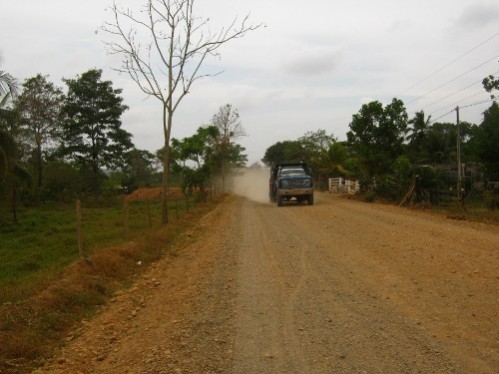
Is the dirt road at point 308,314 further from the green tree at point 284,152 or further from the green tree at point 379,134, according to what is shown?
the green tree at point 284,152

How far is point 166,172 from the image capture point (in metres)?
19.6

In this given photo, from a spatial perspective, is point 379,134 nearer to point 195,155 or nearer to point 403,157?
point 403,157

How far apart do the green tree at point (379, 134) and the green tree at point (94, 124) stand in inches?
908

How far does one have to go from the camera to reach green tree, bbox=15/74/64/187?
133 ft

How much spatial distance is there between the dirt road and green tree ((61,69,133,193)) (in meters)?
35.9

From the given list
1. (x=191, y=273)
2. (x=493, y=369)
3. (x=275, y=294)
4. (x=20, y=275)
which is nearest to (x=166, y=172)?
(x=20, y=275)

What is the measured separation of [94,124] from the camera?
45.2 metres

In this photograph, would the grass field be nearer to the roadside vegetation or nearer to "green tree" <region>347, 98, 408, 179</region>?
the roadside vegetation

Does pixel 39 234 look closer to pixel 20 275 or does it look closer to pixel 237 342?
pixel 20 275

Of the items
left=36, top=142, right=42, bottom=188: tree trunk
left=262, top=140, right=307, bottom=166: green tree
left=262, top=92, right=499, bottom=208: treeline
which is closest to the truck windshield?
left=262, top=92, right=499, bottom=208: treeline

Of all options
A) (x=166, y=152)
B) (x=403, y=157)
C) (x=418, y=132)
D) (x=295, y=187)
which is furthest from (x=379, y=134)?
(x=418, y=132)

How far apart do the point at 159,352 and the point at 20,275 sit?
393 inches

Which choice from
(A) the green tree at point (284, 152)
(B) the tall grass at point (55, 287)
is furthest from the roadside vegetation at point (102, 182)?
(A) the green tree at point (284, 152)

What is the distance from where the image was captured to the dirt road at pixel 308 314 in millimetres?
4938
